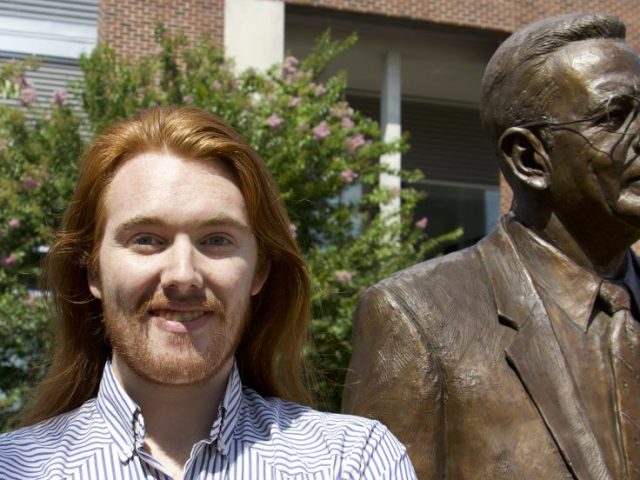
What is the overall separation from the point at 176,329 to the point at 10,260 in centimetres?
841

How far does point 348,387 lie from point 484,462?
0.45 meters

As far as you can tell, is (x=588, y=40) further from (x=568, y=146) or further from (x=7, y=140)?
(x=7, y=140)

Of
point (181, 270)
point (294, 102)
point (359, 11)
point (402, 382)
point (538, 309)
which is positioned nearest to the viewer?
point (181, 270)

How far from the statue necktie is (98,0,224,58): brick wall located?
37.6 ft

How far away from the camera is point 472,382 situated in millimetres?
2697

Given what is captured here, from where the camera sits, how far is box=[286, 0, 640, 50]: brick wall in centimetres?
1512

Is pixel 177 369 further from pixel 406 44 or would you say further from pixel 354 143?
pixel 406 44

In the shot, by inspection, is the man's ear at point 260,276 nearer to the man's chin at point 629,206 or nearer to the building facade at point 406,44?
the man's chin at point 629,206

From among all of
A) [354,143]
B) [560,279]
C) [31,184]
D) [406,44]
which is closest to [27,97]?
[31,184]

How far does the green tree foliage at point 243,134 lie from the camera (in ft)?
32.5

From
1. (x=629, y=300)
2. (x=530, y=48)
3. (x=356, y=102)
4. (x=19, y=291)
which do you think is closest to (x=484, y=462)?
(x=629, y=300)

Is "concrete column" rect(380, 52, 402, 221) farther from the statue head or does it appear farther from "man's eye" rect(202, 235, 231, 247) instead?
"man's eye" rect(202, 235, 231, 247)

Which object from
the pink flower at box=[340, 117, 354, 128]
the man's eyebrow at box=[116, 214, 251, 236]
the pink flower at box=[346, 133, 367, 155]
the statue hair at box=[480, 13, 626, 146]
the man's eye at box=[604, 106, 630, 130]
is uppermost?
the statue hair at box=[480, 13, 626, 146]

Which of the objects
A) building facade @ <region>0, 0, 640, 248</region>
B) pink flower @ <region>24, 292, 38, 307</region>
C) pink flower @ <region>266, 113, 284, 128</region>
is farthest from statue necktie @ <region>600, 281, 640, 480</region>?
building facade @ <region>0, 0, 640, 248</region>
